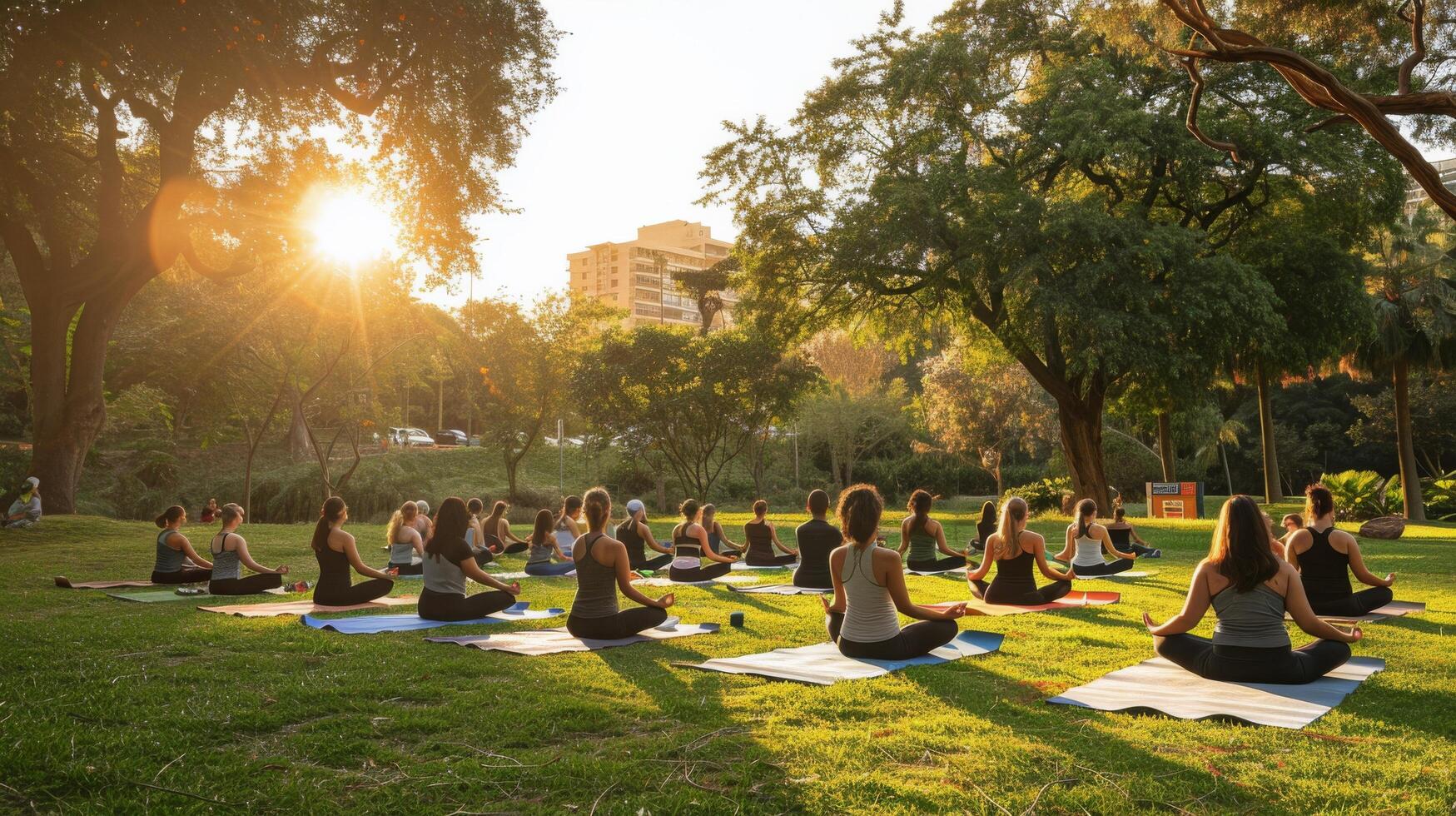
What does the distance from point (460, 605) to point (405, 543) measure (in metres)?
5.30

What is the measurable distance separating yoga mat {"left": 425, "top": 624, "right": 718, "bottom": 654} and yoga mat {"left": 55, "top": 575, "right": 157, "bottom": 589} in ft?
21.6

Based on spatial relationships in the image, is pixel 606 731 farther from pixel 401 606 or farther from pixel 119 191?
pixel 119 191

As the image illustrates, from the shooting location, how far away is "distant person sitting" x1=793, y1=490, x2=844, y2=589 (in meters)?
11.4

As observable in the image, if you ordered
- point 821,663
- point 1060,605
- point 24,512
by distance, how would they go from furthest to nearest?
1. point 24,512
2. point 1060,605
3. point 821,663

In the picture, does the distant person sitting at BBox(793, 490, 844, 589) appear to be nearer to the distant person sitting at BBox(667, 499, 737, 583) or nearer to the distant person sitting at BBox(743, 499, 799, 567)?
the distant person sitting at BBox(667, 499, 737, 583)

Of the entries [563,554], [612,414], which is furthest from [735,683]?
[612,414]

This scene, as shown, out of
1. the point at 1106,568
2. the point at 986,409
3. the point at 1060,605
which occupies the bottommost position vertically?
the point at 1060,605

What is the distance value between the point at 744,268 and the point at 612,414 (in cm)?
908

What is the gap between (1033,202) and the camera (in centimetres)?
2048

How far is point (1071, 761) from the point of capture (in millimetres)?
4457

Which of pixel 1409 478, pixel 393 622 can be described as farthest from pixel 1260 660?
pixel 1409 478

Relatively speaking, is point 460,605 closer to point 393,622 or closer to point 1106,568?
point 393,622

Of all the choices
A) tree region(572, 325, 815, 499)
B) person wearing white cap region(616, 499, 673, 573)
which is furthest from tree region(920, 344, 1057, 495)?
person wearing white cap region(616, 499, 673, 573)

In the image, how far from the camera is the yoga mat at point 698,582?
1340 cm
